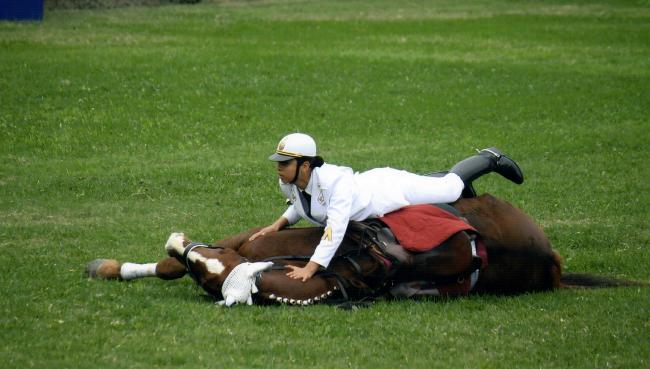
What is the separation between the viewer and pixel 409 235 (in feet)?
28.7

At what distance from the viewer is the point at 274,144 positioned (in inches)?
647

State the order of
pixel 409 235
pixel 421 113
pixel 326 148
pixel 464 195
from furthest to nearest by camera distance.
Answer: pixel 421 113
pixel 326 148
pixel 464 195
pixel 409 235

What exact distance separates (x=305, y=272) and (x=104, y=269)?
177cm

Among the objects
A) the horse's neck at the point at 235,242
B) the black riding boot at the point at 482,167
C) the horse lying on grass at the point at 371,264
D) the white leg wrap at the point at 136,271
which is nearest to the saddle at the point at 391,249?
the horse lying on grass at the point at 371,264

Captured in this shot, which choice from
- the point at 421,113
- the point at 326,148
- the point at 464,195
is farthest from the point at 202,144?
the point at 464,195

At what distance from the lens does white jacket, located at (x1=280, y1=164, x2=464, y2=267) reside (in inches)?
336

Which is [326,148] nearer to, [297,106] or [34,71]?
[297,106]

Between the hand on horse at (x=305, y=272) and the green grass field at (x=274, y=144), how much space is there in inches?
12.9

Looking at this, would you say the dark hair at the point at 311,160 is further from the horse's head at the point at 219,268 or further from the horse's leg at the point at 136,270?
the horse's leg at the point at 136,270

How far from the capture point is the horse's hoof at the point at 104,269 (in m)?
9.05

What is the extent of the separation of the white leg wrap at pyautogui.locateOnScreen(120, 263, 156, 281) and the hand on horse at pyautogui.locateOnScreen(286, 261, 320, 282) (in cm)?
121

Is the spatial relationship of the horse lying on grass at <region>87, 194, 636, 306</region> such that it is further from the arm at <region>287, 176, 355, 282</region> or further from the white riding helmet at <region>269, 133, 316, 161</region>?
the white riding helmet at <region>269, 133, 316, 161</region>

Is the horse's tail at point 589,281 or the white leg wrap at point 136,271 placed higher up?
the horse's tail at point 589,281

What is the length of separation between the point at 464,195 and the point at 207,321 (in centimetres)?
291
